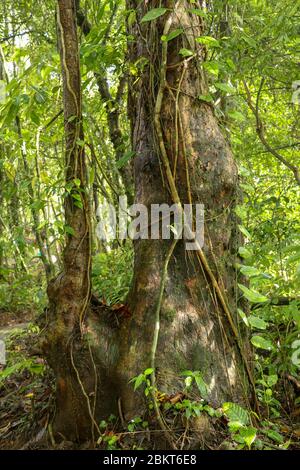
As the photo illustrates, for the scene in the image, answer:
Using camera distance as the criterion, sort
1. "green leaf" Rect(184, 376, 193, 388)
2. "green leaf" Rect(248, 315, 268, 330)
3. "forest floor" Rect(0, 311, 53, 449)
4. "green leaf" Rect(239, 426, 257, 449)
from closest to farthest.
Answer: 1. "green leaf" Rect(239, 426, 257, 449)
2. "green leaf" Rect(184, 376, 193, 388)
3. "green leaf" Rect(248, 315, 268, 330)
4. "forest floor" Rect(0, 311, 53, 449)

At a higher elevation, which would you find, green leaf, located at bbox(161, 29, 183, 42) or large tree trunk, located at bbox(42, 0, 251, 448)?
green leaf, located at bbox(161, 29, 183, 42)

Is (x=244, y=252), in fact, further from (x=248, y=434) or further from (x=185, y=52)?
(x=185, y=52)

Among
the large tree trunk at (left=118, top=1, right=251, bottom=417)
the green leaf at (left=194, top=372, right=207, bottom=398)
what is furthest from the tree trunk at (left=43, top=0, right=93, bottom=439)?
the green leaf at (left=194, top=372, right=207, bottom=398)

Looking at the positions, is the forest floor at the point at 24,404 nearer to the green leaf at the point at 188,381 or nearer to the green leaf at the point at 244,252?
the green leaf at the point at 188,381

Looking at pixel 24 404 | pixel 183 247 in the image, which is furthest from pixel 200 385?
pixel 24 404

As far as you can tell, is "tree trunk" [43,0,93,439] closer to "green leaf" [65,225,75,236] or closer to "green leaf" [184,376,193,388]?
"green leaf" [65,225,75,236]

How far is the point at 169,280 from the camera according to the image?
2266 mm

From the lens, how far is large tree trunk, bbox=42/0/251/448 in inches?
86.2

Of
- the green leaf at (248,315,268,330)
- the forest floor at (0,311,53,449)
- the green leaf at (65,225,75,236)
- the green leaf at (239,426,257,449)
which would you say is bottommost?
the forest floor at (0,311,53,449)

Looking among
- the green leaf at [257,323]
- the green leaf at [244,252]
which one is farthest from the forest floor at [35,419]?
the green leaf at [244,252]

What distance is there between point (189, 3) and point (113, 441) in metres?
2.34

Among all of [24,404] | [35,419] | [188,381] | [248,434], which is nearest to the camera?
[248,434]

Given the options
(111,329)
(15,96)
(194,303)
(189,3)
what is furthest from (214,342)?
(189,3)
